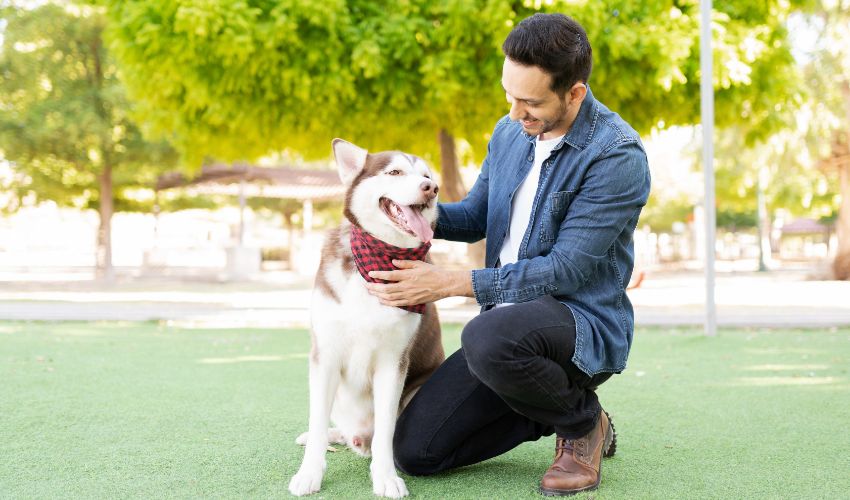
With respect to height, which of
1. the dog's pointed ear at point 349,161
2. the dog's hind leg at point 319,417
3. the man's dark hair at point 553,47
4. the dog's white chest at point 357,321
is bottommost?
the dog's hind leg at point 319,417

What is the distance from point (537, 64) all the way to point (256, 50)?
255 inches

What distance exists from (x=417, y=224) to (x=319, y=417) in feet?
Result: 2.73

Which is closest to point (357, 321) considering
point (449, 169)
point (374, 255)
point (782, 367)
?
point (374, 255)

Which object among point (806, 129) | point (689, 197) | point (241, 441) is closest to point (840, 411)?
point (241, 441)

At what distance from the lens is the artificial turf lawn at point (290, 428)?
2.84 m

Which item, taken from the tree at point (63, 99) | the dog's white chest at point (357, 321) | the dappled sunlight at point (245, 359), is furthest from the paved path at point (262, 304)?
the dog's white chest at point (357, 321)

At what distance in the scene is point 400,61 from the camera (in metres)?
9.13

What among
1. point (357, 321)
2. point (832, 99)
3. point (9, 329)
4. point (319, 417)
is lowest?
point (9, 329)

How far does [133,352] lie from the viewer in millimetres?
6617

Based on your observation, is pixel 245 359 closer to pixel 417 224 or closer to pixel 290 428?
pixel 290 428

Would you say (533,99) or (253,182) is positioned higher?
(253,182)

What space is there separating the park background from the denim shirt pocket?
98 centimetres

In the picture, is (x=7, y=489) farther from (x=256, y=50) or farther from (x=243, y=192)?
(x=243, y=192)

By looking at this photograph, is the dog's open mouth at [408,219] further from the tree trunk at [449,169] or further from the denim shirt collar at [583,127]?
the tree trunk at [449,169]
